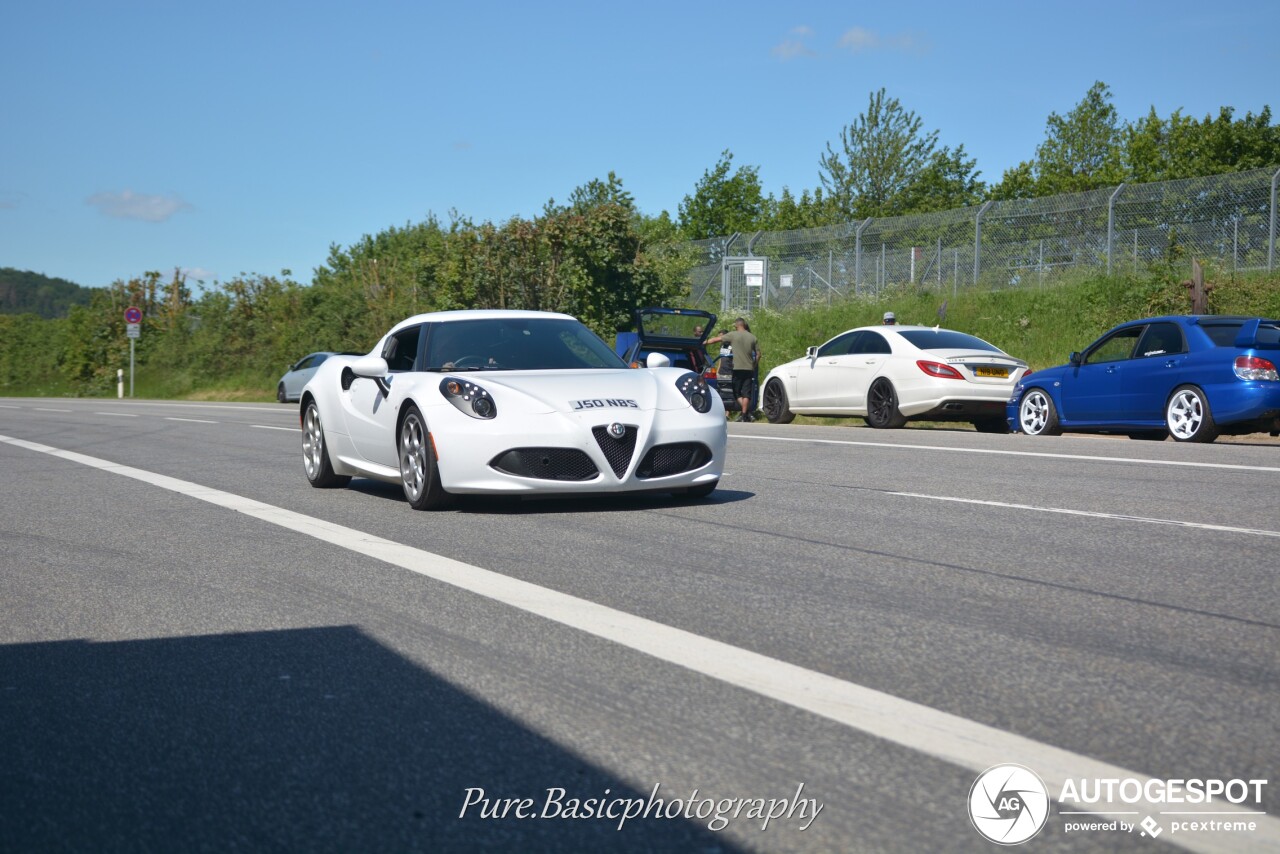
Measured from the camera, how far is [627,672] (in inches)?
162

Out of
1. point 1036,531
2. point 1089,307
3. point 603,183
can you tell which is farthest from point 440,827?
point 603,183

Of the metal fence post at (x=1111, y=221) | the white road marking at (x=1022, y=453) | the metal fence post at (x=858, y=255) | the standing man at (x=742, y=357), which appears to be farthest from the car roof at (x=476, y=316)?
the metal fence post at (x=858, y=255)

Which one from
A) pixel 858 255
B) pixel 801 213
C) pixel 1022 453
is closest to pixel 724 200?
pixel 801 213

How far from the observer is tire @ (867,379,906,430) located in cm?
1816

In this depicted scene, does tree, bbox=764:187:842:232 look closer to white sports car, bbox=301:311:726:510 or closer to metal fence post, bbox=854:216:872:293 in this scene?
metal fence post, bbox=854:216:872:293

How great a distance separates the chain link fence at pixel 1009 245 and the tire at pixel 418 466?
1868cm

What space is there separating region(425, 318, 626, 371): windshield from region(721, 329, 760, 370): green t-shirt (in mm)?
12722

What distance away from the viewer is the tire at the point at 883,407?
18156 millimetres

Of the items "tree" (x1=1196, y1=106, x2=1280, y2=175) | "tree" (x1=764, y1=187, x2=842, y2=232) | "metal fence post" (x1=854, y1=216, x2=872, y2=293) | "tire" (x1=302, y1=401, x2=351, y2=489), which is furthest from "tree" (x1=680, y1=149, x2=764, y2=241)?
"tire" (x1=302, y1=401, x2=351, y2=489)

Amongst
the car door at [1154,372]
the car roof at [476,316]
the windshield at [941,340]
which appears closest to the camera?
the car roof at [476,316]

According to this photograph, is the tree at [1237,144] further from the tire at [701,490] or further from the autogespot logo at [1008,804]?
the autogespot logo at [1008,804]

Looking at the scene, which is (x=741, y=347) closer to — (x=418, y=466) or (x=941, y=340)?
(x=941, y=340)

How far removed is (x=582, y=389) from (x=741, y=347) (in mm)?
14127

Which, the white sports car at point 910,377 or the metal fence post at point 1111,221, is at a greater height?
the metal fence post at point 1111,221
